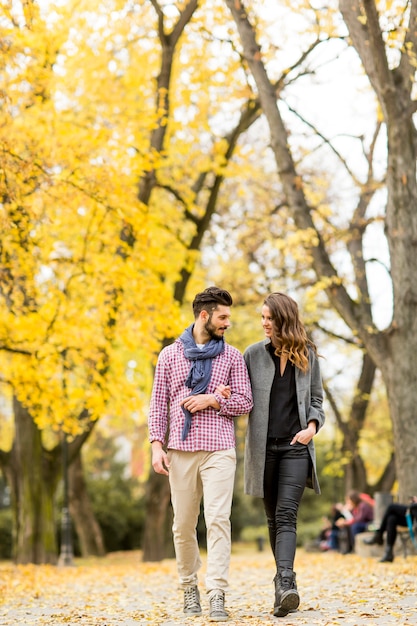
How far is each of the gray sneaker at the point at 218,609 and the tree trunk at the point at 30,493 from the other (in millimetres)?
11631

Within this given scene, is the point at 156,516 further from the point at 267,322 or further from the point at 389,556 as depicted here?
the point at 267,322

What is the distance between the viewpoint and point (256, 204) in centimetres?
2500

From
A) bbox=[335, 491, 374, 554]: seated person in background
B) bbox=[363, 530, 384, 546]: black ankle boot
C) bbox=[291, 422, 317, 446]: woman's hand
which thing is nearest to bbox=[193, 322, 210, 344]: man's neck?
bbox=[291, 422, 317, 446]: woman's hand

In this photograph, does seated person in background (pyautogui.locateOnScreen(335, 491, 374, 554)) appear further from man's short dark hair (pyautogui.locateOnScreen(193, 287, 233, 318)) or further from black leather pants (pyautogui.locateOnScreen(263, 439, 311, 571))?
man's short dark hair (pyautogui.locateOnScreen(193, 287, 233, 318))

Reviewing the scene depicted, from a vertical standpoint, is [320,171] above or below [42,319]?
above

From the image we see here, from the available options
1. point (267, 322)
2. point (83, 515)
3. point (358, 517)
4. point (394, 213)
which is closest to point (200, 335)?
point (267, 322)

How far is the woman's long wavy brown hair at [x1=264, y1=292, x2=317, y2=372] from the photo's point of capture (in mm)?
6578

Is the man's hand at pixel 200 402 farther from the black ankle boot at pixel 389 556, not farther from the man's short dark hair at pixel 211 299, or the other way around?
the black ankle boot at pixel 389 556

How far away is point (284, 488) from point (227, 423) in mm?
589

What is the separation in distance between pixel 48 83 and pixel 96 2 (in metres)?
3.84

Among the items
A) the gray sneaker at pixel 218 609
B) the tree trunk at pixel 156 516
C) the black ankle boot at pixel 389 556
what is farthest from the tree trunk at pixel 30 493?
the gray sneaker at pixel 218 609

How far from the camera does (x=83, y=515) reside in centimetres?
2597

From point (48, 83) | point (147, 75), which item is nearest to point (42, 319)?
point (48, 83)

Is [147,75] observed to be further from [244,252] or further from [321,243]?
[321,243]
